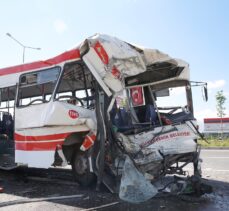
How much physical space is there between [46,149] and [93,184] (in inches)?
52.9

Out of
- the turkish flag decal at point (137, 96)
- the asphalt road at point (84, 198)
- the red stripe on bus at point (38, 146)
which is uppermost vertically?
the turkish flag decal at point (137, 96)

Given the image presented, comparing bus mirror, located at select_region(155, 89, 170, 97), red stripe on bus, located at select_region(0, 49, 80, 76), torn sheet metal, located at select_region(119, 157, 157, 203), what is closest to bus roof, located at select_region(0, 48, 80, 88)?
red stripe on bus, located at select_region(0, 49, 80, 76)

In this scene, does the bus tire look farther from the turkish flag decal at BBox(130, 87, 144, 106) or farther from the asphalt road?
the turkish flag decal at BBox(130, 87, 144, 106)

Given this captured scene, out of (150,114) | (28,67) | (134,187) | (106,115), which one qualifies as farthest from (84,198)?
(28,67)

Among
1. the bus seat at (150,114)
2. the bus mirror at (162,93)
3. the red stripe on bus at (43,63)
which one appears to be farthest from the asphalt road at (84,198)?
the red stripe on bus at (43,63)

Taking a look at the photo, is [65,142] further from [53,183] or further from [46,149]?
[53,183]

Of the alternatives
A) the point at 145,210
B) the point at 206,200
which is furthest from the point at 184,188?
the point at 145,210

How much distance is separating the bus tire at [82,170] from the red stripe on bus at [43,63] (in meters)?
2.18

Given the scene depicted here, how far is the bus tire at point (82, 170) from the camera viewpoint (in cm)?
834

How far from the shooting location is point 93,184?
8414 millimetres

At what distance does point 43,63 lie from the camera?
8.71m

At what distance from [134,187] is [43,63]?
12.5 ft

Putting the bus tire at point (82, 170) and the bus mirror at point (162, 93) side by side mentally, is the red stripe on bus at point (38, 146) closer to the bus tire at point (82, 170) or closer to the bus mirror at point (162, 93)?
the bus tire at point (82, 170)

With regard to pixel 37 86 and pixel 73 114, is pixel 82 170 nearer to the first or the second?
pixel 73 114
